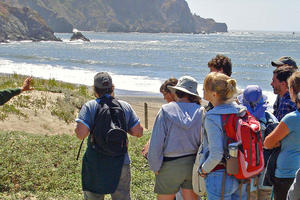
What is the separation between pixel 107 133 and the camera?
390 centimetres

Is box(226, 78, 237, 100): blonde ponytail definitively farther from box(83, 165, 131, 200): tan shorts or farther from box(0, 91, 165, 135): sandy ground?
box(0, 91, 165, 135): sandy ground

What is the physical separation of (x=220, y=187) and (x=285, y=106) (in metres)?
1.40

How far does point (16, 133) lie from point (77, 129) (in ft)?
17.3

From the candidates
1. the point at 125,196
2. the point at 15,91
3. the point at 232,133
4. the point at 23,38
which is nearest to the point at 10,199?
the point at 15,91

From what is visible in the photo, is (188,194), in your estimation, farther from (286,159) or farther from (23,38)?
(23,38)

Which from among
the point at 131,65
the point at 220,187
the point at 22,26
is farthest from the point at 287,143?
the point at 22,26

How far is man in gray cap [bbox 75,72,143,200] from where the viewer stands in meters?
4.02

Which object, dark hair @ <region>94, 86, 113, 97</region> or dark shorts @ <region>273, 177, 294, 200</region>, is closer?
dark shorts @ <region>273, 177, 294, 200</region>

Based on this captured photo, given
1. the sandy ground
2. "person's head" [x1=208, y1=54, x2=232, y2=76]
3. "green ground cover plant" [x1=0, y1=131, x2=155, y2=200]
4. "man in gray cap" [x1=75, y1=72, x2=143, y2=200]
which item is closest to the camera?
"man in gray cap" [x1=75, y1=72, x2=143, y2=200]

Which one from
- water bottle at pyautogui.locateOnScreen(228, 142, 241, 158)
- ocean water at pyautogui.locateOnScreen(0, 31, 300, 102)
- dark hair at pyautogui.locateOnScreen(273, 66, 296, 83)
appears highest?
dark hair at pyautogui.locateOnScreen(273, 66, 296, 83)

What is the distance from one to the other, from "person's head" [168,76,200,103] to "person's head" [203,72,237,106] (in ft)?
Result: 1.56

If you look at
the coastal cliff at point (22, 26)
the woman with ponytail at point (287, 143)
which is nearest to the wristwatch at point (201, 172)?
the woman with ponytail at point (287, 143)

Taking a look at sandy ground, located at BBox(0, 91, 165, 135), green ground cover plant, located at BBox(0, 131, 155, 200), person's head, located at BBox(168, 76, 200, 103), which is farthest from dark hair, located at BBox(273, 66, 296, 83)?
sandy ground, located at BBox(0, 91, 165, 135)

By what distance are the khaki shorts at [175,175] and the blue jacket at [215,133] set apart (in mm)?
426
